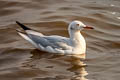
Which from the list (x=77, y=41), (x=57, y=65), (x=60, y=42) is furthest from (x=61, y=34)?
(x=57, y=65)

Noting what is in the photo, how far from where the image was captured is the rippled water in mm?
10125

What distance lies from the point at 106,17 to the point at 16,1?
11.9 feet

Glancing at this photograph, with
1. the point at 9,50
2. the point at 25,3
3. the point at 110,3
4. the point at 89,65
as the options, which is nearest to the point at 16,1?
the point at 25,3

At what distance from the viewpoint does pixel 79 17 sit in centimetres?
1449

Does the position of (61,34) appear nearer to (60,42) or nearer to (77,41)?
(77,41)

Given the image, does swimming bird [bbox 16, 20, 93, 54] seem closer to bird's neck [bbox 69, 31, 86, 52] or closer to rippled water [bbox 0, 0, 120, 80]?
bird's neck [bbox 69, 31, 86, 52]

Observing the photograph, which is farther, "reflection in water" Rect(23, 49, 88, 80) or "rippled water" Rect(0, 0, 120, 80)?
"rippled water" Rect(0, 0, 120, 80)

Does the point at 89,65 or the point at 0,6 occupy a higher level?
the point at 0,6

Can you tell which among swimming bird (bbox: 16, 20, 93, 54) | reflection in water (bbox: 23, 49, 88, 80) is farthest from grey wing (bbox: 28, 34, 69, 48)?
reflection in water (bbox: 23, 49, 88, 80)

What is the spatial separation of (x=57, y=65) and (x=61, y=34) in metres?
2.69

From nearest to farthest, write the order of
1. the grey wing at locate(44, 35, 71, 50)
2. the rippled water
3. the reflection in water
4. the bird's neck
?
the reflection in water → the rippled water → the grey wing at locate(44, 35, 71, 50) → the bird's neck

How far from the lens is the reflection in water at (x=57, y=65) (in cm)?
993

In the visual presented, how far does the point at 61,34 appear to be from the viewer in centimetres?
1326

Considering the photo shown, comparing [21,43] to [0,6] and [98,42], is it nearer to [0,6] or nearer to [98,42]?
[98,42]
